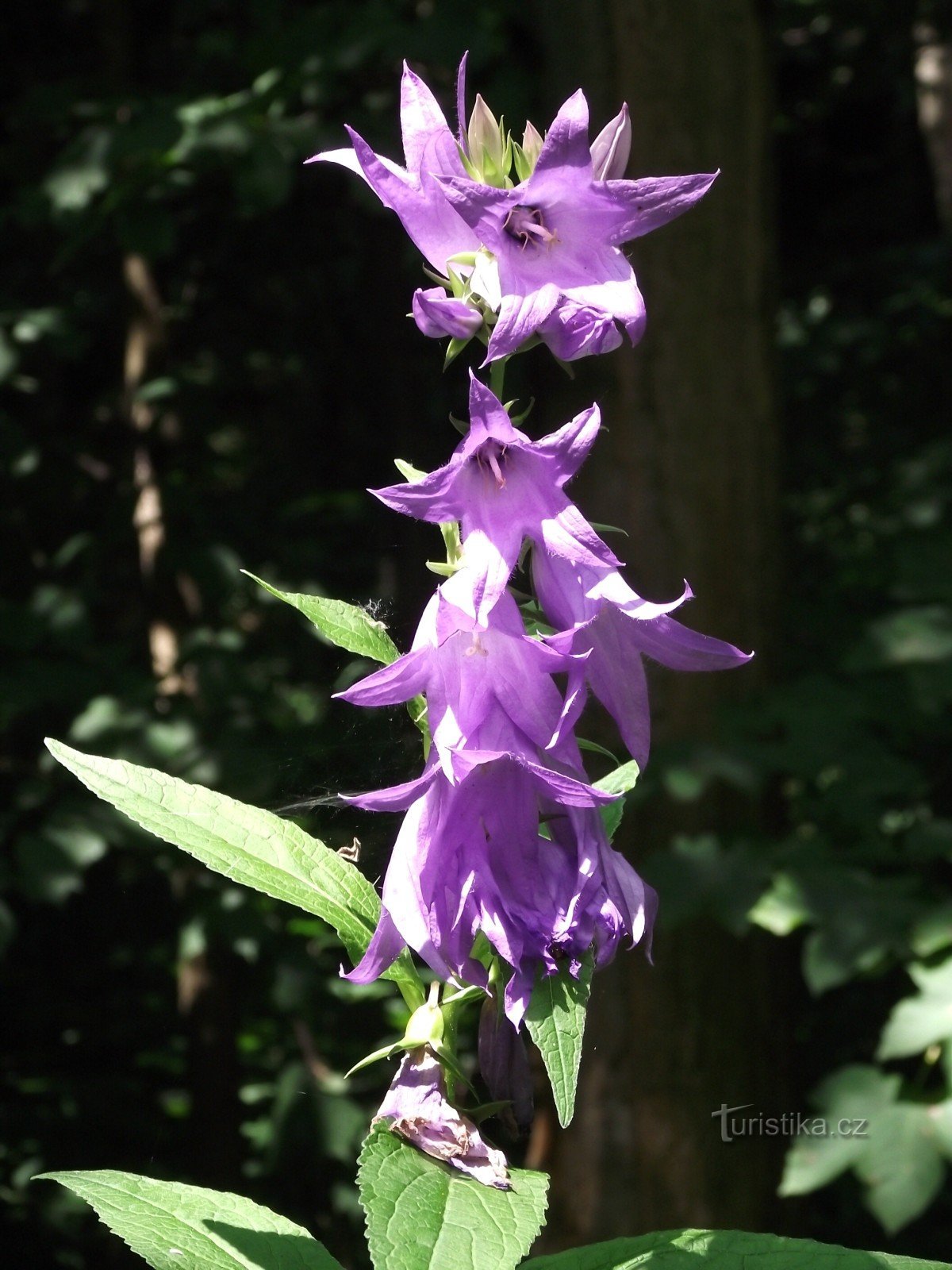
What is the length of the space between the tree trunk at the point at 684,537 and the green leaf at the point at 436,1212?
1.91 meters

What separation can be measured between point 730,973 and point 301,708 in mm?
1558

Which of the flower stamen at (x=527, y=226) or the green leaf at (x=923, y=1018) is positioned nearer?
the flower stamen at (x=527, y=226)

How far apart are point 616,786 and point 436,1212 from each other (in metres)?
0.38

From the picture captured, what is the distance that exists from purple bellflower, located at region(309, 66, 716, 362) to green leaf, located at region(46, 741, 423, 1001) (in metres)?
0.41

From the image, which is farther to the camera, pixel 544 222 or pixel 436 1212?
pixel 544 222

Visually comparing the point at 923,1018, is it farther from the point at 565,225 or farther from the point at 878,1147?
the point at 565,225

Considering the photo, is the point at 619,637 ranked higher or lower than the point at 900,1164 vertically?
higher

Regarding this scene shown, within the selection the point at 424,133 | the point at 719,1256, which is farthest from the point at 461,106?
the point at 719,1256

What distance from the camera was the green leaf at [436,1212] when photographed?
70 cm

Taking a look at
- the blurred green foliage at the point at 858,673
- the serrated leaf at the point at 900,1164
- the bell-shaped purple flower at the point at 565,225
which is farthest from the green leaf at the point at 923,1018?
the bell-shaped purple flower at the point at 565,225

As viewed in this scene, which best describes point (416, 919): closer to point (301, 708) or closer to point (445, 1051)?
point (445, 1051)

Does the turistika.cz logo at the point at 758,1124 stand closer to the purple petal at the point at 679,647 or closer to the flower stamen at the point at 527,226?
the purple petal at the point at 679,647

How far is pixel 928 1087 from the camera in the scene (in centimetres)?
231

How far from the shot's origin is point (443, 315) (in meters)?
0.85
